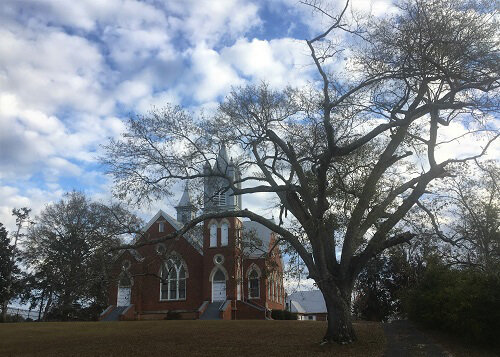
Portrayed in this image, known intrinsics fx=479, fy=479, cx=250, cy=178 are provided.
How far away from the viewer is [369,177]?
16.0m

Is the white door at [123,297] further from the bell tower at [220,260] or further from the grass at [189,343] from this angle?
the grass at [189,343]

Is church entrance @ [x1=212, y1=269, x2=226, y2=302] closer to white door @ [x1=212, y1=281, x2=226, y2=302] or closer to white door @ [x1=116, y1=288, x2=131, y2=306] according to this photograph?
white door @ [x1=212, y1=281, x2=226, y2=302]

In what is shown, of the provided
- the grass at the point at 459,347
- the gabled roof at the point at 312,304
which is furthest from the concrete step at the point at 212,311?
the gabled roof at the point at 312,304

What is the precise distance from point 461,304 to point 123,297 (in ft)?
109

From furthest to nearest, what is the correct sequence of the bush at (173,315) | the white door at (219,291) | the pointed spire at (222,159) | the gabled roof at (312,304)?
the gabled roof at (312,304) → the white door at (219,291) → the bush at (173,315) → the pointed spire at (222,159)

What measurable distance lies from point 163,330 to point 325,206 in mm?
10565

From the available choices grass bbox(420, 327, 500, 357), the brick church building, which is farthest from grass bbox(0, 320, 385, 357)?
the brick church building

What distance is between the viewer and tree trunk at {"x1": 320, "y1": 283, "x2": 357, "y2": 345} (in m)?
14.8

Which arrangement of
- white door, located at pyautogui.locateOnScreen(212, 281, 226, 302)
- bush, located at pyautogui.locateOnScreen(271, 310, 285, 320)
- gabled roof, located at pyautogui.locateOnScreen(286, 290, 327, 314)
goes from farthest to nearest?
1. gabled roof, located at pyautogui.locateOnScreen(286, 290, 327, 314)
2. white door, located at pyautogui.locateOnScreen(212, 281, 226, 302)
3. bush, located at pyautogui.locateOnScreen(271, 310, 285, 320)

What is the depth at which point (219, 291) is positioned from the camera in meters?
40.9

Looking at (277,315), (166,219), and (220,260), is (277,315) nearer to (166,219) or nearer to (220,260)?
(220,260)

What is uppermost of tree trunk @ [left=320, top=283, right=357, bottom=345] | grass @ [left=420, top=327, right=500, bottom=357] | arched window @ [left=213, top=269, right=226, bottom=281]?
arched window @ [left=213, top=269, right=226, bottom=281]

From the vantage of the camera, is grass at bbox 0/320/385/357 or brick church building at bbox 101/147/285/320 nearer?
grass at bbox 0/320/385/357

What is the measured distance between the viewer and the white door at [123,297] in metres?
42.2
